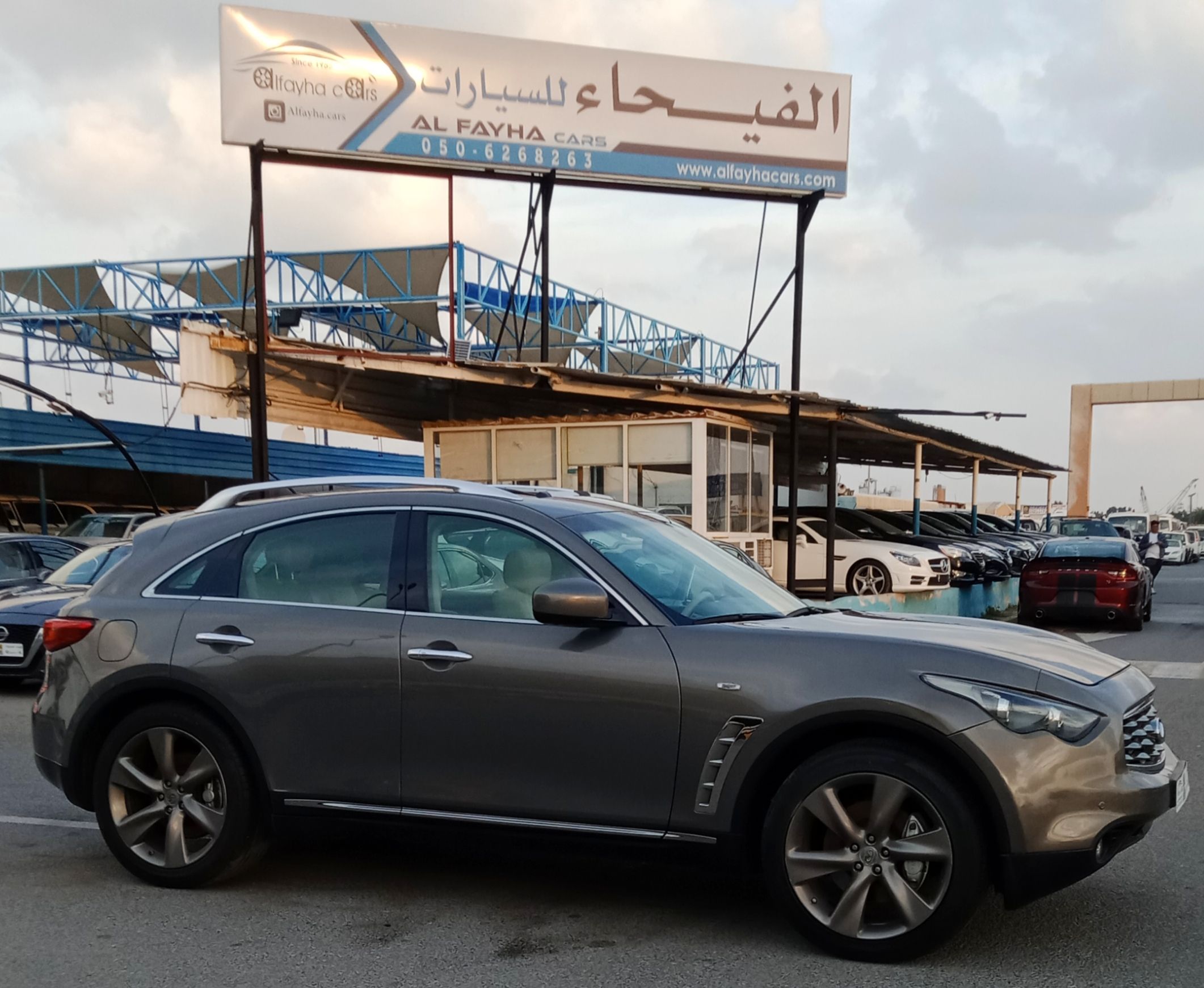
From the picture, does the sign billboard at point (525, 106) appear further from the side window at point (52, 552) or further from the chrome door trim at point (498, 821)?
the chrome door trim at point (498, 821)

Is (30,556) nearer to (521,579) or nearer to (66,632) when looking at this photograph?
(66,632)

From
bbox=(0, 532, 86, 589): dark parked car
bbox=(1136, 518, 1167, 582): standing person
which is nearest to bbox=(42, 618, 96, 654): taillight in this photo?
bbox=(0, 532, 86, 589): dark parked car

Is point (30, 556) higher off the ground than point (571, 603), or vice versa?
point (571, 603)

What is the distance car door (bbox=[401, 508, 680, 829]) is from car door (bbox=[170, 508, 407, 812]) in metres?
0.11

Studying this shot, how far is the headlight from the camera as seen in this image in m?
3.85

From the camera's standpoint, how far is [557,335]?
3991 centimetres

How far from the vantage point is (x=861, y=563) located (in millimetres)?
19688

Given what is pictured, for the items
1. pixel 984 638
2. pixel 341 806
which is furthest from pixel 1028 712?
pixel 341 806

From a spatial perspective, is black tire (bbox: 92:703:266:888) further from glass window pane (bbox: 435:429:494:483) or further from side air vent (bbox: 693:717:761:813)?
glass window pane (bbox: 435:429:494:483)

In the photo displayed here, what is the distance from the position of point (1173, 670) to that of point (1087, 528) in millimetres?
14325

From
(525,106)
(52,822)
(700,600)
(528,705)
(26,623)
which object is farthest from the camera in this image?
(525,106)

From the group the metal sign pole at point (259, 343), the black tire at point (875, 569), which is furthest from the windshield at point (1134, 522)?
the metal sign pole at point (259, 343)

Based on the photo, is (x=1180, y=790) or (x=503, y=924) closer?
(x=1180, y=790)

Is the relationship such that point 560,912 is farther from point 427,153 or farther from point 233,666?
point 427,153
